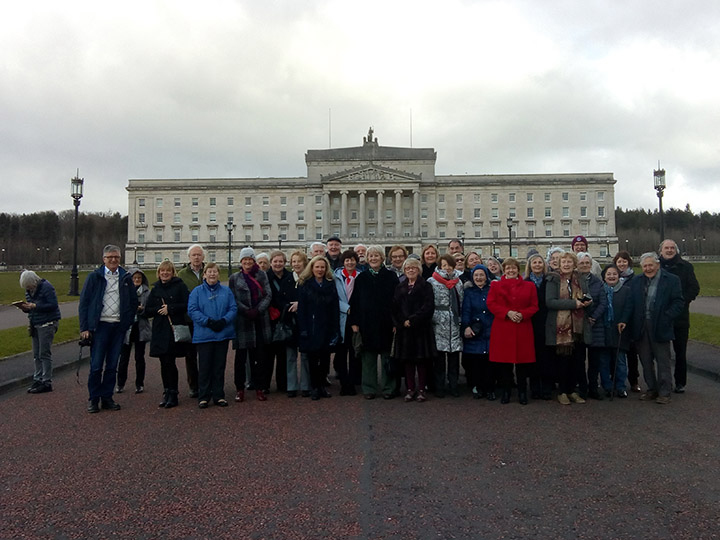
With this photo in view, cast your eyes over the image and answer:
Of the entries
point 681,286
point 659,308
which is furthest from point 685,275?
point 659,308

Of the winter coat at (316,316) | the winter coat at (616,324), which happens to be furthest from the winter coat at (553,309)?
the winter coat at (316,316)

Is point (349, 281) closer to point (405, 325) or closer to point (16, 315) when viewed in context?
point (405, 325)

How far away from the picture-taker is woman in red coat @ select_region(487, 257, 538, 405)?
28.0 feet

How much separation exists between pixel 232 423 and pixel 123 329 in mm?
2715

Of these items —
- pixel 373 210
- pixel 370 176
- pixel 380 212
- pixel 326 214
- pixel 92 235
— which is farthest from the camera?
pixel 92 235

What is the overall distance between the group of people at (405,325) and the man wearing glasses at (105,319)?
0.02 metres

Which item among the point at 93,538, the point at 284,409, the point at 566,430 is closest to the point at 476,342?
the point at 566,430

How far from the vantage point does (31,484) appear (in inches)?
207

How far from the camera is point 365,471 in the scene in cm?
549

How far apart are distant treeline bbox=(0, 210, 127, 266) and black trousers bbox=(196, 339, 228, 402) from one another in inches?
4464

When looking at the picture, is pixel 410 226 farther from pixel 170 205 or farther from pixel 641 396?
pixel 641 396

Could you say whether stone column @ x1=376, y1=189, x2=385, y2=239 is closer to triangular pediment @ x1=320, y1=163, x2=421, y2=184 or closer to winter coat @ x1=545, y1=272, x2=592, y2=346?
triangular pediment @ x1=320, y1=163, x2=421, y2=184

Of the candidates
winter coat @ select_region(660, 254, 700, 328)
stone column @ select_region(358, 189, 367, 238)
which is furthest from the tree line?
winter coat @ select_region(660, 254, 700, 328)

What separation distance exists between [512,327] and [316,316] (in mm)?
3133
